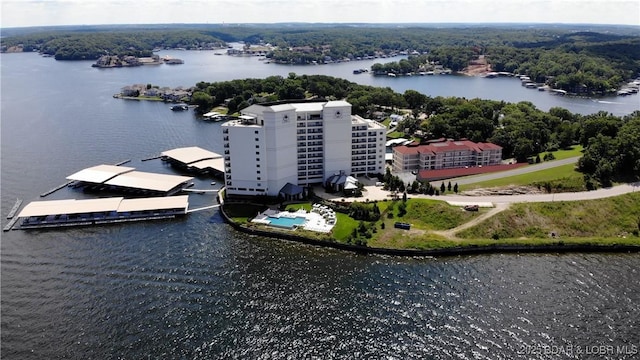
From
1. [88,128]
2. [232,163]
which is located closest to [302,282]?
[232,163]

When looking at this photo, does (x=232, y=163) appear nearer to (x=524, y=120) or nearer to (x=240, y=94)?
(x=524, y=120)

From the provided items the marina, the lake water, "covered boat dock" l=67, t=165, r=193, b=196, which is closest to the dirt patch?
the lake water

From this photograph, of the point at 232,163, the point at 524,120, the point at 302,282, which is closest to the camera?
the point at 302,282

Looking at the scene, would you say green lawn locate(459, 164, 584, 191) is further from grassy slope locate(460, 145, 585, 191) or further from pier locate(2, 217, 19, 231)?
pier locate(2, 217, 19, 231)

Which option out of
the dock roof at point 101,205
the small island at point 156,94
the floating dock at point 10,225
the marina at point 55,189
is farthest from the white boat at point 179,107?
the floating dock at point 10,225

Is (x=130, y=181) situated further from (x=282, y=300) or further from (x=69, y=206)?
(x=282, y=300)

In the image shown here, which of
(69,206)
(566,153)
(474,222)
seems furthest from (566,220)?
(69,206)

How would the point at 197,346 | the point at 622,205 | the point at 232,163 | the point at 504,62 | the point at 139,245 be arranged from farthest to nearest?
the point at 504,62 < the point at 232,163 < the point at 622,205 < the point at 139,245 < the point at 197,346
